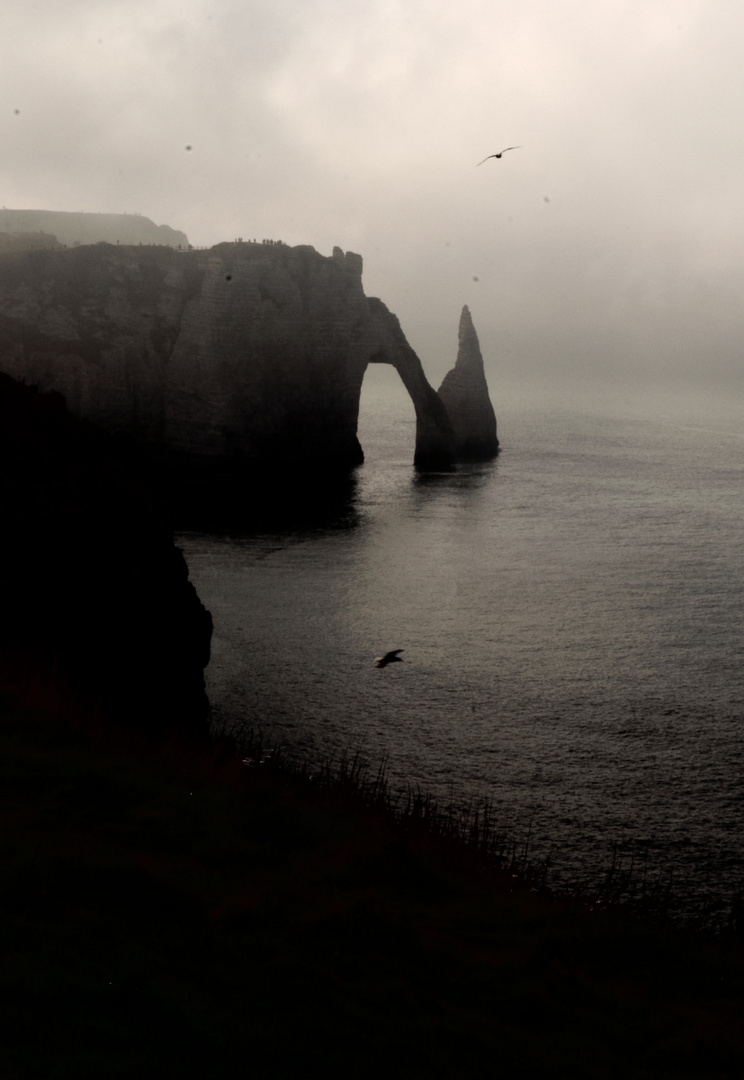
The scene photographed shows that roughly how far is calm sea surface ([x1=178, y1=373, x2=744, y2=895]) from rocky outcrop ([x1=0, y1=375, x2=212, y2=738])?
6.78ft

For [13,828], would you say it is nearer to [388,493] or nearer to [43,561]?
[43,561]

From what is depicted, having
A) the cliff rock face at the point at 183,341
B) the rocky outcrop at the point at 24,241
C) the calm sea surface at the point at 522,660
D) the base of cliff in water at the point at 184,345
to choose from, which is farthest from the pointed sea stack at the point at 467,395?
the rocky outcrop at the point at 24,241

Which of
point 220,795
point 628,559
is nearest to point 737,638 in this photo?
point 628,559

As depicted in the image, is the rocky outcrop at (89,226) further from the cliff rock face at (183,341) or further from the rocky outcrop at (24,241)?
the cliff rock face at (183,341)

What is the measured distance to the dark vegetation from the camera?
7.21 m

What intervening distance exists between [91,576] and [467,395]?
70578 mm

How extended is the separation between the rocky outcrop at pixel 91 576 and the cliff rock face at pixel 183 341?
43.5 meters

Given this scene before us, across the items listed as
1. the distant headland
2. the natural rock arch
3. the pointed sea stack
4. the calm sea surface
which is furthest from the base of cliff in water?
the distant headland

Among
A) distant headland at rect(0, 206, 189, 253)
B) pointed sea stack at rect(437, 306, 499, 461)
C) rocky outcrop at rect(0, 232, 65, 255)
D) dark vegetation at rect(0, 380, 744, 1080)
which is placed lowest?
dark vegetation at rect(0, 380, 744, 1080)

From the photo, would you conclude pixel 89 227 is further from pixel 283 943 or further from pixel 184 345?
pixel 283 943

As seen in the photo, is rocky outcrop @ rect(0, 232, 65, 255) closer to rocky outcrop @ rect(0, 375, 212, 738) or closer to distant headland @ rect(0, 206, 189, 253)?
distant headland @ rect(0, 206, 189, 253)

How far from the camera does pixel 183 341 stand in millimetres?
71438

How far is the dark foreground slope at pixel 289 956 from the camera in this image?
7.16 m

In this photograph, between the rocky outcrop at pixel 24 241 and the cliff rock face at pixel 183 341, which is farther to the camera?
the rocky outcrop at pixel 24 241
